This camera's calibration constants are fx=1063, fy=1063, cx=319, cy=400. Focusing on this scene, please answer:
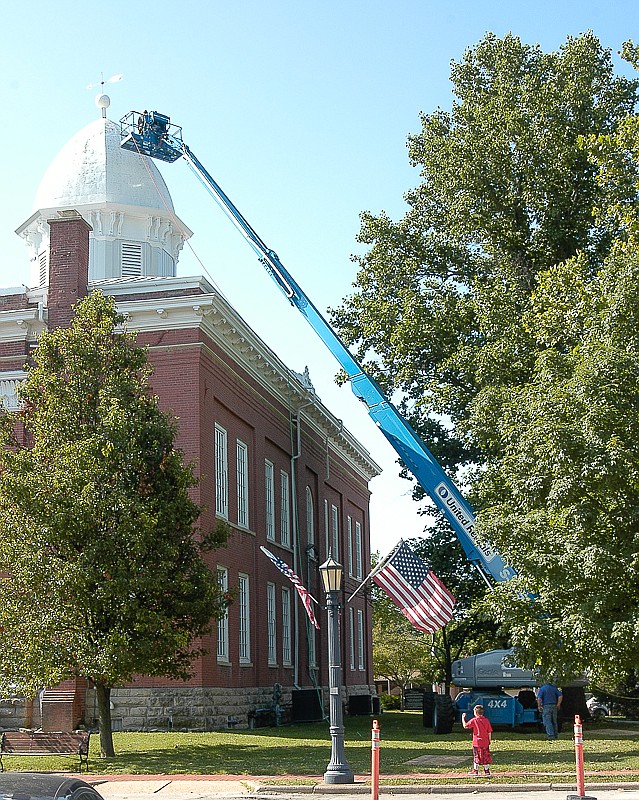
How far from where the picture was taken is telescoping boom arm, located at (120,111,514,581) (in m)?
24.7

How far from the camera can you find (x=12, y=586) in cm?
2136

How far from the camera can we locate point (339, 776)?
54.8 feet

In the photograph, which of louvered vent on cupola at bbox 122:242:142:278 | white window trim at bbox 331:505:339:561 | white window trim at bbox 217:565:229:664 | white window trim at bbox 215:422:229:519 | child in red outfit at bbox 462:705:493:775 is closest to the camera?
child in red outfit at bbox 462:705:493:775

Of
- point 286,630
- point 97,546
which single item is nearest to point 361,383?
point 97,546

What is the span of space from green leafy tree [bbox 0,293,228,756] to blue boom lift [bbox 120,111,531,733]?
5.78 metres

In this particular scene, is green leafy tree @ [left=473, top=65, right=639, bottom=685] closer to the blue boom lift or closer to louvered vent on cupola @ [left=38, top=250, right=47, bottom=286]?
the blue boom lift

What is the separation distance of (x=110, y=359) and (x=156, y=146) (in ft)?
26.6

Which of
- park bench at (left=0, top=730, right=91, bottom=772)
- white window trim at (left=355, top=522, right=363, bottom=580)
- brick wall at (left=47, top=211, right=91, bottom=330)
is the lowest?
park bench at (left=0, top=730, right=91, bottom=772)

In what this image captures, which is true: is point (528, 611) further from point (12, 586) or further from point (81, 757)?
point (12, 586)

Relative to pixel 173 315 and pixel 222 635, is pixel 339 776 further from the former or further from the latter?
pixel 173 315

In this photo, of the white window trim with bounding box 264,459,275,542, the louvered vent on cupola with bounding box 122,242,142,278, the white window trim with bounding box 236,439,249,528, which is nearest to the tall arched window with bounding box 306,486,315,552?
the white window trim with bounding box 264,459,275,542

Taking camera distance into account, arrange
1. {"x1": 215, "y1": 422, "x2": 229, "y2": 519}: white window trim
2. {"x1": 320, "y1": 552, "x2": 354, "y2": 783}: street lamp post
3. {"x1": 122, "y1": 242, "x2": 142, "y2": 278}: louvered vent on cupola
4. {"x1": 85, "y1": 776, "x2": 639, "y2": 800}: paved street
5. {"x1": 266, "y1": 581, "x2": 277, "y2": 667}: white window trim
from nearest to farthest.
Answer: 1. {"x1": 85, "y1": 776, "x2": 639, "y2": 800}: paved street
2. {"x1": 320, "y1": 552, "x2": 354, "y2": 783}: street lamp post
3. {"x1": 215, "y1": 422, "x2": 229, "y2": 519}: white window trim
4. {"x1": 266, "y1": 581, "x2": 277, "y2": 667}: white window trim
5. {"x1": 122, "y1": 242, "x2": 142, "y2": 278}: louvered vent on cupola

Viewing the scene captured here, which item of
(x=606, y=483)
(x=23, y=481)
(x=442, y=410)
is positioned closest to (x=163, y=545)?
(x=23, y=481)

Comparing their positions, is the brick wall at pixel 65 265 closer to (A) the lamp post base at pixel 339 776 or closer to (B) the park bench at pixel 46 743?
(B) the park bench at pixel 46 743
